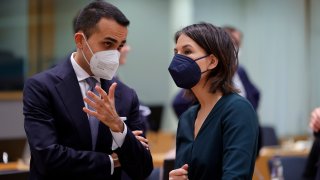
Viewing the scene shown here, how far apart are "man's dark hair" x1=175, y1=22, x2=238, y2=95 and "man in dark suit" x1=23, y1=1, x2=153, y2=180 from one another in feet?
1.14

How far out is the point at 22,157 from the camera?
14.5 feet

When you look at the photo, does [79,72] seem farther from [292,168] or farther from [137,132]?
[292,168]

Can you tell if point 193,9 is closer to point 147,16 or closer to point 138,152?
point 147,16

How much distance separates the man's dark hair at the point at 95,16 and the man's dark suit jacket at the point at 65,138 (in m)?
0.21

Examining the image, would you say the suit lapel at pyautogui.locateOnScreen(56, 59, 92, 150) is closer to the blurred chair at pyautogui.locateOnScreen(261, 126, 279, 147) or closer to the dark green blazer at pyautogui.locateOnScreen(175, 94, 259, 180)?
the dark green blazer at pyautogui.locateOnScreen(175, 94, 259, 180)

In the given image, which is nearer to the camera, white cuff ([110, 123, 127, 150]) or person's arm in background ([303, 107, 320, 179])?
white cuff ([110, 123, 127, 150])

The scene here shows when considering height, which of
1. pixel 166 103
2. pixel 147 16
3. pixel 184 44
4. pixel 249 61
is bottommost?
pixel 166 103

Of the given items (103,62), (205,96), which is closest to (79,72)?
(103,62)

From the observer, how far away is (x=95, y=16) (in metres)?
2.58

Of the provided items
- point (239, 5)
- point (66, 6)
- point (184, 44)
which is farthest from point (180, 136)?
point (239, 5)

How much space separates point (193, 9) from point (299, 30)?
5.11 feet

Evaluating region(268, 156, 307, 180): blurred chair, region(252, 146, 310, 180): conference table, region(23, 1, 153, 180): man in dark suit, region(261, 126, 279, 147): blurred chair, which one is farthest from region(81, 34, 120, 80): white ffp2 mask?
region(261, 126, 279, 147): blurred chair

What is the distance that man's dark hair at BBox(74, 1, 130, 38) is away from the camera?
258 centimetres

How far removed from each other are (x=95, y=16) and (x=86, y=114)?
434 mm
